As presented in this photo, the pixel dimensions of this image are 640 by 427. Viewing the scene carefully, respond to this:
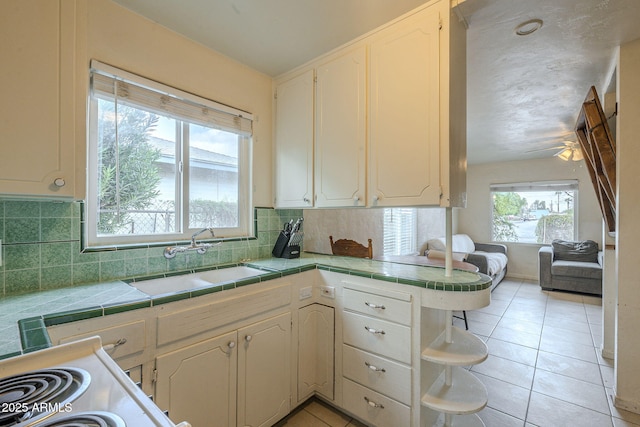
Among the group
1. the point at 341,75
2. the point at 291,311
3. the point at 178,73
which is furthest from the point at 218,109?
the point at 291,311

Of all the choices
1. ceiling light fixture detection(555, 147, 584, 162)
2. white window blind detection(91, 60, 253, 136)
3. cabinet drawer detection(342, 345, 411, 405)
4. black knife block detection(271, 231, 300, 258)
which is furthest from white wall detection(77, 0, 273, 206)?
ceiling light fixture detection(555, 147, 584, 162)

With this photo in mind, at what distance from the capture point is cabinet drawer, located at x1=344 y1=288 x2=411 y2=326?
1.53 metres

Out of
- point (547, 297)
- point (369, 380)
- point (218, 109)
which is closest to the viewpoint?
point (369, 380)

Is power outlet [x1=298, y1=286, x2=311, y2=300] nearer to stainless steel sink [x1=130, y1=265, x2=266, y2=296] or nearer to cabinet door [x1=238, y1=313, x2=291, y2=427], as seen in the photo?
cabinet door [x1=238, y1=313, x2=291, y2=427]

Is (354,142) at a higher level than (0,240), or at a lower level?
higher

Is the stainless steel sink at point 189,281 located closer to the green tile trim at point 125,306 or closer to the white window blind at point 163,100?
the green tile trim at point 125,306

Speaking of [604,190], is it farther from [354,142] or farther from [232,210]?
[232,210]

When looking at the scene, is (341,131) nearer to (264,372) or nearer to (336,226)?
(336,226)

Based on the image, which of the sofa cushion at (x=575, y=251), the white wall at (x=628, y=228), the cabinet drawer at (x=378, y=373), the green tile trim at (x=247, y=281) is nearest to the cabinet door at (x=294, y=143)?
the green tile trim at (x=247, y=281)

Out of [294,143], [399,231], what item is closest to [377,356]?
[294,143]

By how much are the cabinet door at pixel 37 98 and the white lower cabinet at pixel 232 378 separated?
893 millimetres

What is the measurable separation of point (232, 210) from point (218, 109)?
77 centimetres

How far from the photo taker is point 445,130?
1516mm

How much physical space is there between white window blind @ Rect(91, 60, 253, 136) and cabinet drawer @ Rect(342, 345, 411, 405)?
182 cm
